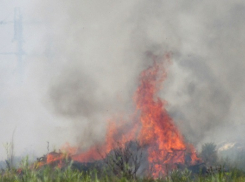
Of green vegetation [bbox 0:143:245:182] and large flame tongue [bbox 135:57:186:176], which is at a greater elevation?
large flame tongue [bbox 135:57:186:176]

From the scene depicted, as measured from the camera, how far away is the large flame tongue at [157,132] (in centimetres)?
1581

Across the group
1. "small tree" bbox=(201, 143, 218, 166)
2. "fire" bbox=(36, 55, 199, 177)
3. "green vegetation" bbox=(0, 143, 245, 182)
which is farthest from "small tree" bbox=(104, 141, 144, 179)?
"small tree" bbox=(201, 143, 218, 166)

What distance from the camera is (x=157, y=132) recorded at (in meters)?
16.8

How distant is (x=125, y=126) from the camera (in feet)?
71.4

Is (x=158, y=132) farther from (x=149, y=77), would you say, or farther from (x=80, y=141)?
(x=80, y=141)

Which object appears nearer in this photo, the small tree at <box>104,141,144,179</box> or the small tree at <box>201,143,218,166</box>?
the small tree at <box>104,141,144,179</box>

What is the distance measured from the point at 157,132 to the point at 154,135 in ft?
0.76

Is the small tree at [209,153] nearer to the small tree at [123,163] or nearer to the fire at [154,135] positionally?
the fire at [154,135]

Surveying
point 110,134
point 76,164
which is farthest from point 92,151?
point 76,164

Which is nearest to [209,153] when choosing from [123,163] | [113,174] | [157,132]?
[157,132]

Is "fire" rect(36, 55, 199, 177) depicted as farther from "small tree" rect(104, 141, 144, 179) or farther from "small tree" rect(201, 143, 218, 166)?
"small tree" rect(104, 141, 144, 179)

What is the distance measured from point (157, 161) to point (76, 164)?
169 inches

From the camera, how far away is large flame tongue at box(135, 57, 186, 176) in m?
15.8

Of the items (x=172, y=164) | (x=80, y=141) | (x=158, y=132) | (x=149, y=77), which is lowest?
(x=172, y=164)
